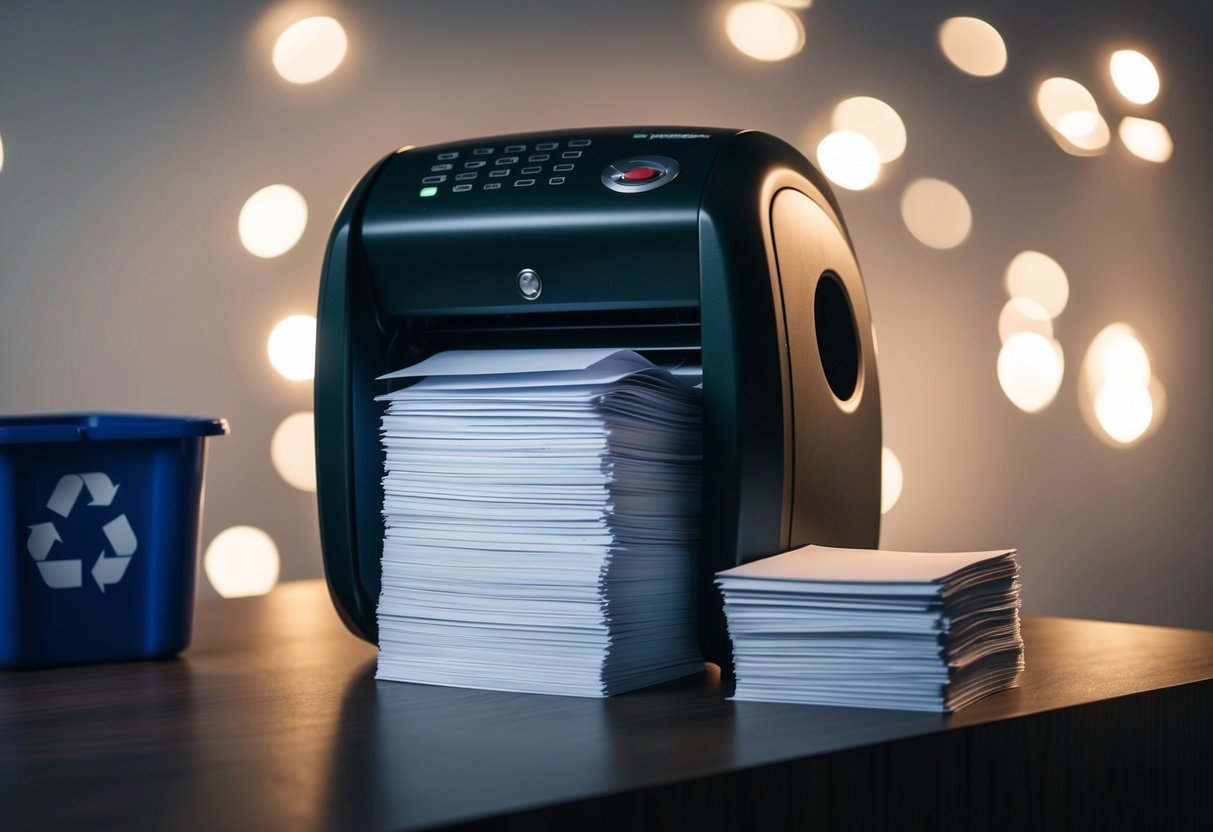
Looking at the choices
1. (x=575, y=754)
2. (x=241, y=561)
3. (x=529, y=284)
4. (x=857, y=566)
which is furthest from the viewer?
(x=241, y=561)

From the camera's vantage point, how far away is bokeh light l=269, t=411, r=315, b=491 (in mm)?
1786

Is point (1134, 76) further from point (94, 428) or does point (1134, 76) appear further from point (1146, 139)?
point (94, 428)

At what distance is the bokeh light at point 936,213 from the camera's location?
2.23 meters

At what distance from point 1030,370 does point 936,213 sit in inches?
13.7

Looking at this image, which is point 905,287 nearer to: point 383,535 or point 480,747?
point 383,535

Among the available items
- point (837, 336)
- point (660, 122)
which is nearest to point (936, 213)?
point (660, 122)

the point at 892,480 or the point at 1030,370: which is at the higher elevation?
the point at 1030,370

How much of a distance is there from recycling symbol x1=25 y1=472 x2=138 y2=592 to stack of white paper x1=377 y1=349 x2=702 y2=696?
219mm

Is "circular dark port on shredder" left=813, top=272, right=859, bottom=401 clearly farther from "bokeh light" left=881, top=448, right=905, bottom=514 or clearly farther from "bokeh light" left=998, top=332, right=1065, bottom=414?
"bokeh light" left=998, top=332, right=1065, bottom=414

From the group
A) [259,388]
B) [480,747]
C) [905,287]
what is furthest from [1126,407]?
[480,747]

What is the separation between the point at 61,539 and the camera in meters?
0.87

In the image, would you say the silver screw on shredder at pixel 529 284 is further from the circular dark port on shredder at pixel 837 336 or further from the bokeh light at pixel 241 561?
the bokeh light at pixel 241 561

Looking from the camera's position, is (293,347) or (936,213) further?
(936,213)

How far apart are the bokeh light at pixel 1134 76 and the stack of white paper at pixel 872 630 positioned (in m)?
2.05
